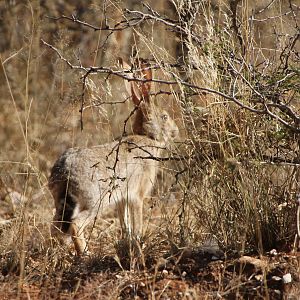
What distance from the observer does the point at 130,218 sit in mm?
4328

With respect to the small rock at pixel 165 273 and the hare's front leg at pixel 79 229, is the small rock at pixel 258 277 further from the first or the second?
the hare's front leg at pixel 79 229

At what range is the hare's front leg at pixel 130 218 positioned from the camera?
3.94 metres

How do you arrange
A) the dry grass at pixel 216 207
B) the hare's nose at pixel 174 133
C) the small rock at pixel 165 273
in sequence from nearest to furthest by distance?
the dry grass at pixel 216 207 < the small rock at pixel 165 273 < the hare's nose at pixel 174 133

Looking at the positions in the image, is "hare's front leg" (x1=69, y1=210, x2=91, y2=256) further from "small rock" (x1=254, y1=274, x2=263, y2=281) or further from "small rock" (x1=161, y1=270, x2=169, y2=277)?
"small rock" (x1=254, y1=274, x2=263, y2=281)

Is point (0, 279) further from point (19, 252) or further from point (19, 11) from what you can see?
point (19, 11)

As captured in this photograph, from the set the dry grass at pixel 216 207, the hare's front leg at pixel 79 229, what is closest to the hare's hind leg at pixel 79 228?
the hare's front leg at pixel 79 229

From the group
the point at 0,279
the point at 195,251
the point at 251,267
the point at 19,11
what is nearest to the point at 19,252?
the point at 0,279

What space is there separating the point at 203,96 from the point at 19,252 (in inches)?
50.4

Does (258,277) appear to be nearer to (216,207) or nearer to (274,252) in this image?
(274,252)

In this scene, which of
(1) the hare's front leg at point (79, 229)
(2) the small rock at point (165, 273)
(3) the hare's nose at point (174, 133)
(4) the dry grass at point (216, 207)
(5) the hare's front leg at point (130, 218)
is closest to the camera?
(4) the dry grass at point (216, 207)

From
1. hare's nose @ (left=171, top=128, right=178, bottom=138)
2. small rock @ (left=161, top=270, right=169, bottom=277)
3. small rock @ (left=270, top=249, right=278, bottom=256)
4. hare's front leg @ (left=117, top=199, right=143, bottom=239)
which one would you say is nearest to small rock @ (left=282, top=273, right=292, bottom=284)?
small rock @ (left=270, top=249, right=278, bottom=256)

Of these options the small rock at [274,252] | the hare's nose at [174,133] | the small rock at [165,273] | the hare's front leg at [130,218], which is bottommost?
the small rock at [165,273]

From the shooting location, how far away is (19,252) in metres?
3.92

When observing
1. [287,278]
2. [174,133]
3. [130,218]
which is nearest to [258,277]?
[287,278]
